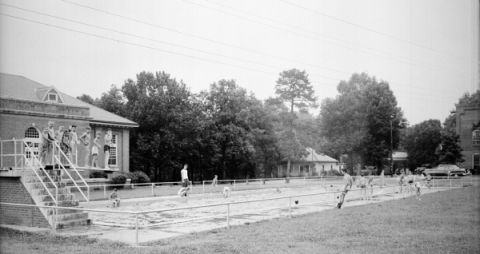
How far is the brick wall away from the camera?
50.1 ft

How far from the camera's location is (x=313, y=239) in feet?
39.2

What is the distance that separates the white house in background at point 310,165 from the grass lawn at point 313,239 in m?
63.5

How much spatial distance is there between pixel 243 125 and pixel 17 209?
155 ft

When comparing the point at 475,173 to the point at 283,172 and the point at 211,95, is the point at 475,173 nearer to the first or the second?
the point at 283,172

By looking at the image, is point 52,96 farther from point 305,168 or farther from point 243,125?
point 305,168

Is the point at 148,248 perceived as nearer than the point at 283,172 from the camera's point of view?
Yes

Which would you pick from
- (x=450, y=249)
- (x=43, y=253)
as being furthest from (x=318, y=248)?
(x=43, y=253)

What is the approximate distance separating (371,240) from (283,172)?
70095mm

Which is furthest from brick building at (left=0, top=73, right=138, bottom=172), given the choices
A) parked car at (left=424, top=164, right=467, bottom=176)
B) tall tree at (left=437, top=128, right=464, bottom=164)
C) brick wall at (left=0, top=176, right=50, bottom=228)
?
tall tree at (left=437, top=128, right=464, bottom=164)

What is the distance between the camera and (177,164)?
57.0 meters

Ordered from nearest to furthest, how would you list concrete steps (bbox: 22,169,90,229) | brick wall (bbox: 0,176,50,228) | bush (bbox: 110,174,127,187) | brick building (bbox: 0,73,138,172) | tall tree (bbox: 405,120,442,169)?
1. concrete steps (bbox: 22,169,90,229)
2. brick wall (bbox: 0,176,50,228)
3. brick building (bbox: 0,73,138,172)
4. bush (bbox: 110,174,127,187)
5. tall tree (bbox: 405,120,442,169)

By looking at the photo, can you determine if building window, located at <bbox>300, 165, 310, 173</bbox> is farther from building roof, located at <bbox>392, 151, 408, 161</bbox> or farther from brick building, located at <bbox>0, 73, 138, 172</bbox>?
brick building, located at <bbox>0, 73, 138, 172</bbox>

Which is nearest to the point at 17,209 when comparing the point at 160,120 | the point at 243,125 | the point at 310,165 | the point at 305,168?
the point at 160,120

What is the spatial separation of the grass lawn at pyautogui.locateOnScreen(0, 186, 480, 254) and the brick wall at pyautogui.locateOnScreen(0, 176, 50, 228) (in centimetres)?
100
